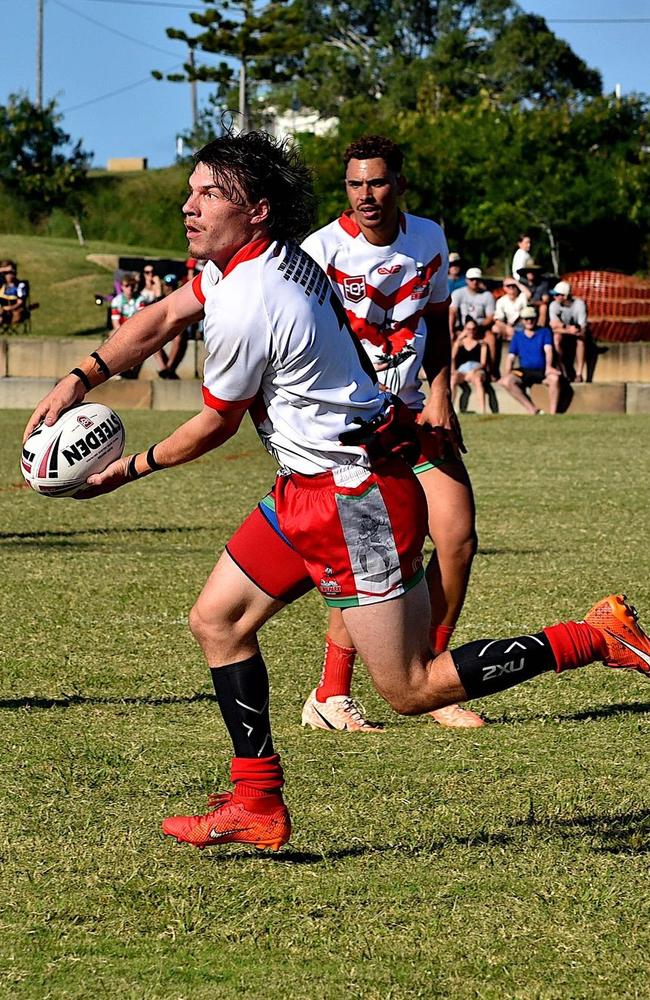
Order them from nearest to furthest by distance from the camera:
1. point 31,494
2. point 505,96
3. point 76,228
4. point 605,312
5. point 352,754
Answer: point 352,754
point 31,494
point 605,312
point 76,228
point 505,96

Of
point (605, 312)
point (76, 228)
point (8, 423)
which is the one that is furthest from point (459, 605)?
point (76, 228)

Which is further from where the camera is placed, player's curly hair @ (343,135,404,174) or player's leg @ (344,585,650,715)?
player's curly hair @ (343,135,404,174)

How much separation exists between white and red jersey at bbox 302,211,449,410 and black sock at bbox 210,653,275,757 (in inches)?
70.1

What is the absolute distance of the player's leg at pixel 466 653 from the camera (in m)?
4.23

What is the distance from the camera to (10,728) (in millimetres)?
5828

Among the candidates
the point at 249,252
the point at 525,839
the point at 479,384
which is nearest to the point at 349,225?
the point at 249,252

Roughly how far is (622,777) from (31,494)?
9.15 metres

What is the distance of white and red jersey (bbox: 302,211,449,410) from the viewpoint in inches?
233

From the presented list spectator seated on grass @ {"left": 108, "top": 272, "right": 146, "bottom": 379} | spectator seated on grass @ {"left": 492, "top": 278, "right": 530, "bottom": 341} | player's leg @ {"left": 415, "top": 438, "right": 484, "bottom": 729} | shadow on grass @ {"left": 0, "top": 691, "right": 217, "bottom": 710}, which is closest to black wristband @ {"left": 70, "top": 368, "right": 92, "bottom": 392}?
player's leg @ {"left": 415, "top": 438, "right": 484, "bottom": 729}

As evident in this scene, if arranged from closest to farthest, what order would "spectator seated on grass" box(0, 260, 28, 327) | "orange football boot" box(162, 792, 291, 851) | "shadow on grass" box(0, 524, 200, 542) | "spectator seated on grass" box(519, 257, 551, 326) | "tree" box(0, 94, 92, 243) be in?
"orange football boot" box(162, 792, 291, 851) → "shadow on grass" box(0, 524, 200, 542) → "spectator seated on grass" box(519, 257, 551, 326) → "spectator seated on grass" box(0, 260, 28, 327) → "tree" box(0, 94, 92, 243)

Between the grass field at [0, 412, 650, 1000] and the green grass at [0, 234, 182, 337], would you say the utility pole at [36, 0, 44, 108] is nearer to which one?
the green grass at [0, 234, 182, 337]

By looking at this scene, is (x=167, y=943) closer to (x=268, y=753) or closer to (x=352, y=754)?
(x=268, y=753)

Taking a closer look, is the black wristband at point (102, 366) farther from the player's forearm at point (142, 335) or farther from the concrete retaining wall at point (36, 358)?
the concrete retaining wall at point (36, 358)

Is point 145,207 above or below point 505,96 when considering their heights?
below
